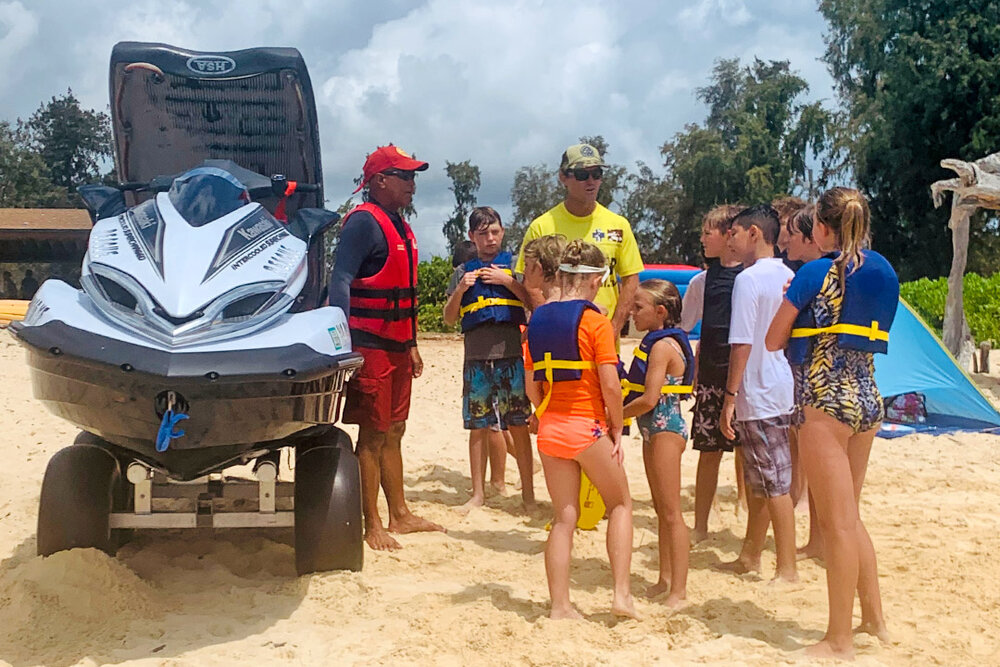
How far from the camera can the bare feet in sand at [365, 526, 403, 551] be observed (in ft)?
16.4

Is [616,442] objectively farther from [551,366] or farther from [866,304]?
[866,304]

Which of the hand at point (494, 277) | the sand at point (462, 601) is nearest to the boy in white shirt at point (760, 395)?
the sand at point (462, 601)

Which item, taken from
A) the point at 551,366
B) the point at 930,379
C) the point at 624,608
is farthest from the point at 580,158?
the point at 930,379

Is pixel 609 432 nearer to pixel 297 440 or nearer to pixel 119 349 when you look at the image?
pixel 297 440

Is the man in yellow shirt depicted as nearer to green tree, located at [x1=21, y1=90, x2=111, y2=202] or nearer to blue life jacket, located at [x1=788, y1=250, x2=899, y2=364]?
blue life jacket, located at [x1=788, y1=250, x2=899, y2=364]

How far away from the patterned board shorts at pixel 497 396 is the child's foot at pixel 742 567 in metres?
1.60

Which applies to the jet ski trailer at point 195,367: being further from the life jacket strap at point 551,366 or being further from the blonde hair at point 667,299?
the blonde hair at point 667,299

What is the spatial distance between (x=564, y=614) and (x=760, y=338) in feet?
5.65

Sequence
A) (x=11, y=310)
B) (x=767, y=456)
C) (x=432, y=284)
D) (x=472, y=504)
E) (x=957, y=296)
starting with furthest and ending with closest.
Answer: (x=432, y=284), (x=11, y=310), (x=957, y=296), (x=472, y=504), (x=767, y=456)

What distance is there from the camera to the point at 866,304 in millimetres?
3381

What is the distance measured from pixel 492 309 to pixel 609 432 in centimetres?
207

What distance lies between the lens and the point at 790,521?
14.7ft

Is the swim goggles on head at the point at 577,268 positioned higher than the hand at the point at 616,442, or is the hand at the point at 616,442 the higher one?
the swim goggles on head at the point at 577,268

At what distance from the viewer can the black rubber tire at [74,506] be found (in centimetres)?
415
